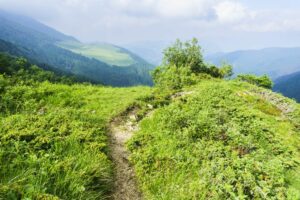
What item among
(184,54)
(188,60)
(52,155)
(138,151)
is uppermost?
(184,54)

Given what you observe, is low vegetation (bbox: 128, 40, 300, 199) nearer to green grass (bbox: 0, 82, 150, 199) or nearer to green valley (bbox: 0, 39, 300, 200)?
green valley (bbox: 0, 39, 300, 200)

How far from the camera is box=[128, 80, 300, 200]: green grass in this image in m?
7.66

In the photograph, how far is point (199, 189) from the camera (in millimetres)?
7887

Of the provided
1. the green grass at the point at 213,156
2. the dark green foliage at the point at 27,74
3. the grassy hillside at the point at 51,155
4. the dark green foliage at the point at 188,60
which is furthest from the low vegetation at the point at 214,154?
the dark green foliage at the point at 188,60

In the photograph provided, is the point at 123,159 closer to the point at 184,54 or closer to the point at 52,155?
the point at 52,155

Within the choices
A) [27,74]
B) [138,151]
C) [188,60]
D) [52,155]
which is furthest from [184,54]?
[52,155]

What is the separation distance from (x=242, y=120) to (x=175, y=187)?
291 inches

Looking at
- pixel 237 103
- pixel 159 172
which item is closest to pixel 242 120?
pixel 237 103

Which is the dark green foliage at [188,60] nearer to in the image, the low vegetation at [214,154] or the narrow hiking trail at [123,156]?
the low vegetation at [214,154]

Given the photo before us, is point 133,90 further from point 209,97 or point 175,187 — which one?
point 175,187

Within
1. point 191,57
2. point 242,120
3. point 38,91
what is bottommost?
point 38,91

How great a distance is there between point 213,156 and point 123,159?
295 centimetres

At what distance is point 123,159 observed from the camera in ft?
32.4

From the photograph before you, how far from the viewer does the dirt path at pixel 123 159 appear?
805cm
